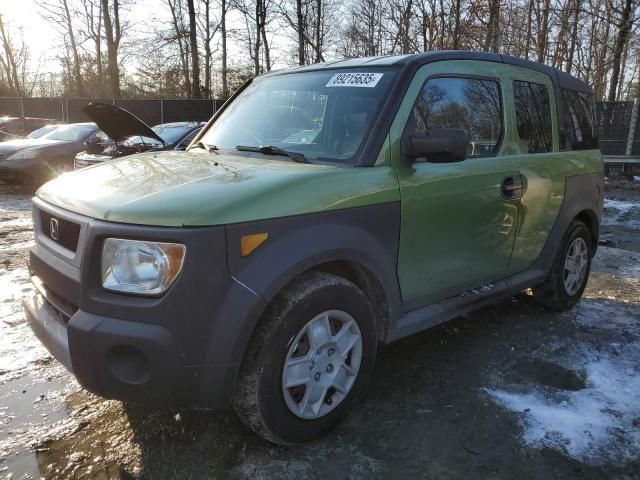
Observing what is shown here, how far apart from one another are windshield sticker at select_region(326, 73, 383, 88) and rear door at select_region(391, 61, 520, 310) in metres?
0.22

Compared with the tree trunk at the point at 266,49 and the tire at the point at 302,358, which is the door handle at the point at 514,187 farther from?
the tree trunk at the point at 266,49

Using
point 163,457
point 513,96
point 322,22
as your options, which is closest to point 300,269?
point 163,457

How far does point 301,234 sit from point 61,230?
1.12 meters

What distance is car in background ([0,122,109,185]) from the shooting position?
10.8 meters

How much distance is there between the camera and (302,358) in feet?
8.23

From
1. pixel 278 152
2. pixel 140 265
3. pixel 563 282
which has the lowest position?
pixel 563 282

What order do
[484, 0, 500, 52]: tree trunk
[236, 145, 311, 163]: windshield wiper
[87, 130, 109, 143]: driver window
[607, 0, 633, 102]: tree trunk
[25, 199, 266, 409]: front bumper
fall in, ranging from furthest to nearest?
[607, 0, 633, 102]: tree trunk
[484, 0, 500, 52]: tree trunk
[87, 130, 109, 143]: driver window
[236, 145, 311, 163]: windshield wiper
[25, 199, 266, 409]: front bumper

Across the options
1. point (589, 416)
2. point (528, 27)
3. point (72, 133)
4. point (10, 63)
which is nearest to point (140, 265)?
point (589, 416)

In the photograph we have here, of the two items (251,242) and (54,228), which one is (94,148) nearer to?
(54,228)

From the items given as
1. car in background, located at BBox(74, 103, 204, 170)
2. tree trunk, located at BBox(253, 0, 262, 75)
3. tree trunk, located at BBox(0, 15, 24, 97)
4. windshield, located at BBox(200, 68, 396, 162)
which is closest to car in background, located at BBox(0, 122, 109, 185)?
car in background, located at BBox(74, 103, 204, 170)

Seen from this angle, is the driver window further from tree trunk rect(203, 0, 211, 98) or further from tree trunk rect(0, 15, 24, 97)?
tree trunk rect(0, 15, 24, 97)

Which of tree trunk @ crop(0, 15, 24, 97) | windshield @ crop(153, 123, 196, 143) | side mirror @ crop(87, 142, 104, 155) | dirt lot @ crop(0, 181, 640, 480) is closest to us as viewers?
dirt lot @ crop(0, 181, 640, 480)

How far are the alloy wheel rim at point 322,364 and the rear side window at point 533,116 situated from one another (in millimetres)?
2043

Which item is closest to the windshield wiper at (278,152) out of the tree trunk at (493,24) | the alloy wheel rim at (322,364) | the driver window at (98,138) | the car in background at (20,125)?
the alloy wheel rim at (322,364)
